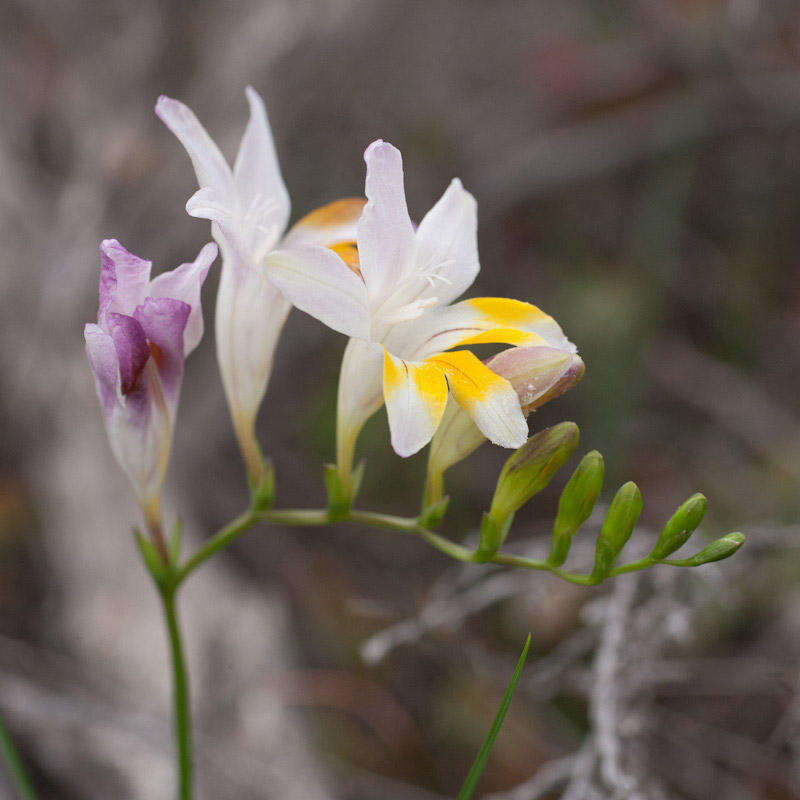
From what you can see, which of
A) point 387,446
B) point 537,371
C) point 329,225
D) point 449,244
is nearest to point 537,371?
point 537,371

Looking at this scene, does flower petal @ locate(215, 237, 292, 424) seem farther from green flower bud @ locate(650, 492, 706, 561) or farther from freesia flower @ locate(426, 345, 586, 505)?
green flower bud @ locate(650, 492, 706, 561)

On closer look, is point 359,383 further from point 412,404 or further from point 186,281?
point 186,281

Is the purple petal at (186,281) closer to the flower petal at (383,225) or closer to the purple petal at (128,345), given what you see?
the purple petal at (128,345)

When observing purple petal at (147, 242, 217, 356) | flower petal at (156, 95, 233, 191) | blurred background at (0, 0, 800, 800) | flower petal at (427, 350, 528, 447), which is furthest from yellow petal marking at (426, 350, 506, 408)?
blurred background at (0, 0, 800, 800)

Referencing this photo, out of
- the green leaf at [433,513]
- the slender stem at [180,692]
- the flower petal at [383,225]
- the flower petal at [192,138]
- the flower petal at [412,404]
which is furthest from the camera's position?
the slender stem at [180,692]

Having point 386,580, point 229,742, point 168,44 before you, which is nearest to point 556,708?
point 386,580

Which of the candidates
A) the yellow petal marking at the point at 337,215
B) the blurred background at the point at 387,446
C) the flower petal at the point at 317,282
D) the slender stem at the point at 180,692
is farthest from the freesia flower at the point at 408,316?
the blurred background at the point at 387,446
